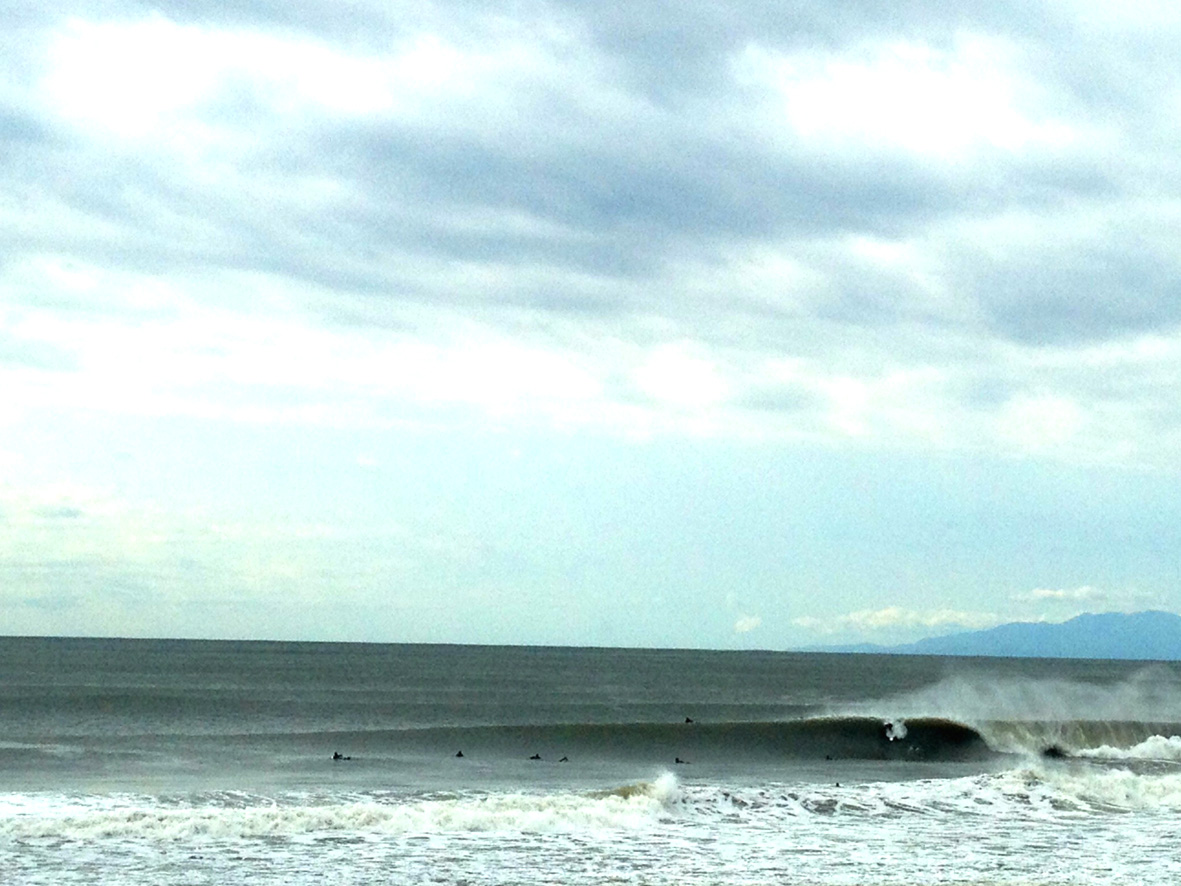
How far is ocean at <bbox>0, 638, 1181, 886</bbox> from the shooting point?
67.4 feet

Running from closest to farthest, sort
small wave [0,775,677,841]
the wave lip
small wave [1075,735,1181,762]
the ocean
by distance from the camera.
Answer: the ocean, small wave [0,775,677,841], small wave [1075,735,1181,762], the wave lip

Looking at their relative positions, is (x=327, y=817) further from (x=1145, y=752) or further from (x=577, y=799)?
(x=1145, y=752)

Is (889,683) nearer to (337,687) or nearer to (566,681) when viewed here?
(566,681)

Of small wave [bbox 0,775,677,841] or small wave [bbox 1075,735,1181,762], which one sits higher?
small wave [bbox 0,775,677,841]

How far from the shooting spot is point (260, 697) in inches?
2798

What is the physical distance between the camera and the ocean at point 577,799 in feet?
67.4

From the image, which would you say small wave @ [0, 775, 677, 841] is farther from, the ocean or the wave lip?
the wave lip

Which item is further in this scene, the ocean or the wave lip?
the wave lip

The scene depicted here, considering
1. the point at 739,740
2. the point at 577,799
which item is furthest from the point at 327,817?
the point at 739,740

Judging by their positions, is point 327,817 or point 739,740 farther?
point 739,740

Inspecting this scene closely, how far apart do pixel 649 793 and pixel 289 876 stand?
376 inches

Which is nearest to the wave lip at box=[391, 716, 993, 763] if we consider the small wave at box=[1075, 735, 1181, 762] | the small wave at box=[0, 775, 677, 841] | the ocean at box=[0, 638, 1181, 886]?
the ocean at box=[0, 638, 1181, 886]

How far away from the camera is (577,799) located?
87.0 ft

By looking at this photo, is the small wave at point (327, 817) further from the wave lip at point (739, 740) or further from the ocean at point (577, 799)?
the wave lip at point (739, 740)
